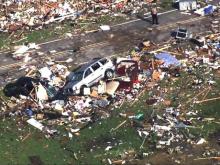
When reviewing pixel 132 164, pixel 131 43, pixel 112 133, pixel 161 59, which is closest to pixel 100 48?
pixel 131 43

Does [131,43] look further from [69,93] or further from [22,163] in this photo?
[22,163]

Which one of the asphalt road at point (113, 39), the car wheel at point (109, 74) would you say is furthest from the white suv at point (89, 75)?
the asphalt road at point (113, 39)

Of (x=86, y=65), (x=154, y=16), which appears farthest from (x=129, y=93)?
(x=154, y=16)

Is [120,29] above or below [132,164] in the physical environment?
above

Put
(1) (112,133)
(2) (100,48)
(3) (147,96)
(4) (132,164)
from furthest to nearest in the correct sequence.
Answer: (2) (100,48) < (3) (147,96) < (1) (112,133) < (4) (132,164)

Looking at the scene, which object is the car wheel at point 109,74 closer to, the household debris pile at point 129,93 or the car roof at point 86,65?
the household debris pile at point 129,93

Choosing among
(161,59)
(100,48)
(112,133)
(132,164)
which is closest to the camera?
(132,164)
